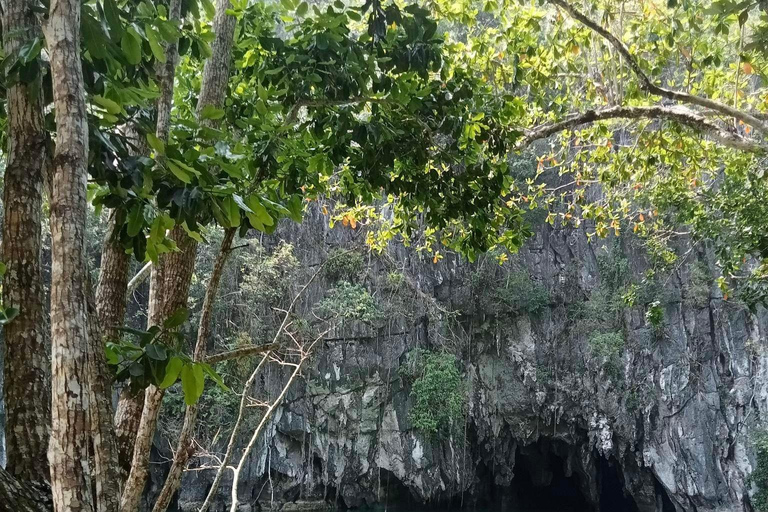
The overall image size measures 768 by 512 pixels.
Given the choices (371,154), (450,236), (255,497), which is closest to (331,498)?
(255,497)

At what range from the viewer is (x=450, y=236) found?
344 cm

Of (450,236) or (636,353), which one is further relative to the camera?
(636,353)

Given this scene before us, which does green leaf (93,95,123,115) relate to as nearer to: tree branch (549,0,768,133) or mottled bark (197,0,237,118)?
mottled bark (197,0,237,118)

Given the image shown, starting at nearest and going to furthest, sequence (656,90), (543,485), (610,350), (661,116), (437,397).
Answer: (656,90)
(661,116)
(437,397)
(610,350)
(543,485)

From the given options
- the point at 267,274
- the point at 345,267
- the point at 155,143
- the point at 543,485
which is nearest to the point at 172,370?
the point at 155,143

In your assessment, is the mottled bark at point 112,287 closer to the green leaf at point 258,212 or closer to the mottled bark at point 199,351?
the mottled bark at point 199,351

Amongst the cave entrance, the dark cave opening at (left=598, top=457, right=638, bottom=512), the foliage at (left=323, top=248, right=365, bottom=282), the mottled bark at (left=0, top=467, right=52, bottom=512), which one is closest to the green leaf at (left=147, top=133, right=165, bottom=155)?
the mottled bark at (left=0, top=467, right=52, bottom=512)

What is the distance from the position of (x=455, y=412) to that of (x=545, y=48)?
9.23 metres

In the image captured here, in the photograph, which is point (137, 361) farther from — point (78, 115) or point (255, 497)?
point (255, 497)

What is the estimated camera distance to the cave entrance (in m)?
13.9

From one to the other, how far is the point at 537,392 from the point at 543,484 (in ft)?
11.2

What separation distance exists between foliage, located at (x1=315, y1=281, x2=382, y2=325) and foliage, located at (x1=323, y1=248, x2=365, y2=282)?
611mm

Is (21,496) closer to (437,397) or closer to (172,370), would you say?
(172,370)

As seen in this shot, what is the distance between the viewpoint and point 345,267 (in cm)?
1238
